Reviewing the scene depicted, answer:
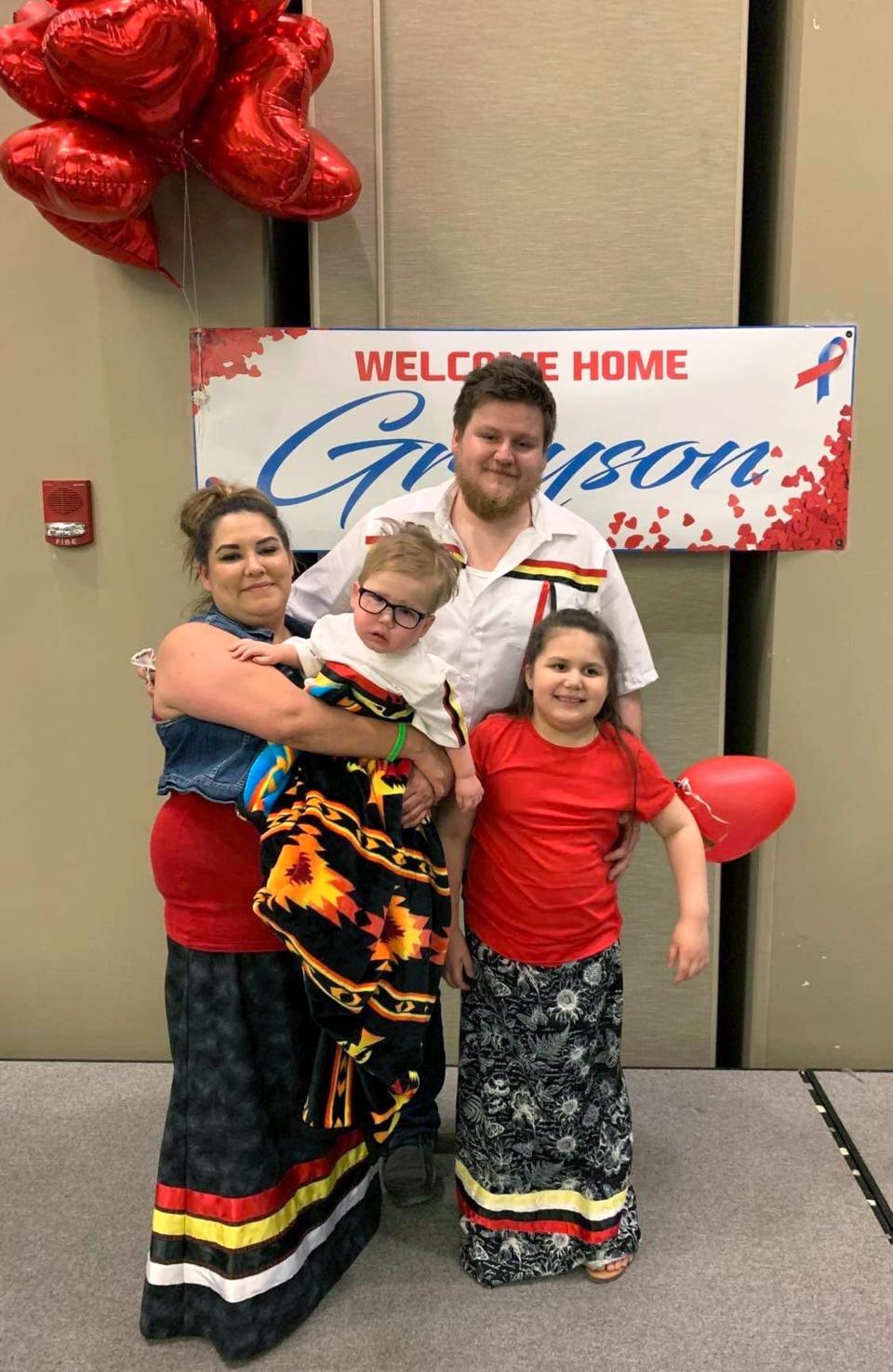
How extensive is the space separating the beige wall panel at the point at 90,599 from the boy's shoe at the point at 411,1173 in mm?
818

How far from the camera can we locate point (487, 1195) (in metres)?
1.64

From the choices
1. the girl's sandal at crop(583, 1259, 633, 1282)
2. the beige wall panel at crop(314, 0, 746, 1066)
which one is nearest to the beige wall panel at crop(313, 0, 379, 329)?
the beige wall panel at crop(314, 0, 746, 1066)

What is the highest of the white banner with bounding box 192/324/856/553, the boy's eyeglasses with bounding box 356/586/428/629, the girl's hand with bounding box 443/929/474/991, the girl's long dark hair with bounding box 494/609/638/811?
the white banner with bounding box 192/324/856/553

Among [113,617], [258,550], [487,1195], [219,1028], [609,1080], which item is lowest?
[487,1195]

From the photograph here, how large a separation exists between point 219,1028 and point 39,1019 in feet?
4.02

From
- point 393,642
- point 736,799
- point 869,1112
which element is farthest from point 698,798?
point 869,1112

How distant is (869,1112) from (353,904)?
1588mm

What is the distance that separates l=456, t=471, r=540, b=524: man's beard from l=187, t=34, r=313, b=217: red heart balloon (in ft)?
2.36

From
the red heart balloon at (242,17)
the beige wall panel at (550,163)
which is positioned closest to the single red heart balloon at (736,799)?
the beige wall panel at (550,163)

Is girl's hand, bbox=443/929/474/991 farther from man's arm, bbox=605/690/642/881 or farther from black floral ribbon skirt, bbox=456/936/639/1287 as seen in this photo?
man's arm, bbox=605/690/642/881

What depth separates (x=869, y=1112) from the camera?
2.20m

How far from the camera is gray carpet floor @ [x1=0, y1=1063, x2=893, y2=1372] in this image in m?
1.53

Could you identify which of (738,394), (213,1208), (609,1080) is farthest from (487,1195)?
(738,394)

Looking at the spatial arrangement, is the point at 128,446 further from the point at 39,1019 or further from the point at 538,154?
the point at 39,1019
